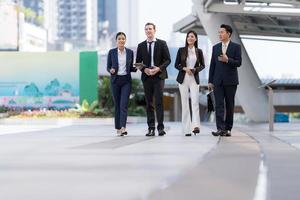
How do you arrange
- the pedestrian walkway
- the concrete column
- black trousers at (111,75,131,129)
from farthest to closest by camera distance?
the concrete column
black trousers at (111,75,131,129)
the pedestrian walkway

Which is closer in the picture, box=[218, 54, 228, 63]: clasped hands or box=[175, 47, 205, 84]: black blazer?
box=[218, 54, 228, 63]: clasped hands

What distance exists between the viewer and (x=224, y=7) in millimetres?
28891

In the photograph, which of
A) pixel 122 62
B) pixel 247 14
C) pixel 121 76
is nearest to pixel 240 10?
pixel 247 14

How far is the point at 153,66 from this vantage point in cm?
1145

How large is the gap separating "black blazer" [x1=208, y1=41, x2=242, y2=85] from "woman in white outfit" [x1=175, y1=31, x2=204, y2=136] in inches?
12.1

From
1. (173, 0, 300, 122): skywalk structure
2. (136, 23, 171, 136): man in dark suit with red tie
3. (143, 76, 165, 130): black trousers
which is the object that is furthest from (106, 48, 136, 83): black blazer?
(173, 0, 300, 122): skywalk structure

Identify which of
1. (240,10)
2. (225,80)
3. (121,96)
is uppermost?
(240,10)

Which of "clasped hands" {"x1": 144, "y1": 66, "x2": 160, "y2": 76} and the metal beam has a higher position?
the metal beam

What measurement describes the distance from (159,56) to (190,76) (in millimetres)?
661

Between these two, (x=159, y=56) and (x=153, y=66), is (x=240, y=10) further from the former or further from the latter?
(x=153, y=66)

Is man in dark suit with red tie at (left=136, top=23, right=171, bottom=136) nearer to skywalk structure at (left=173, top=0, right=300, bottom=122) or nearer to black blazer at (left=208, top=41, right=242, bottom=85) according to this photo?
black blazer at (left=208, top=41, right=242, bottom=85)

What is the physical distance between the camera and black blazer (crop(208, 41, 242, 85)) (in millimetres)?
11188

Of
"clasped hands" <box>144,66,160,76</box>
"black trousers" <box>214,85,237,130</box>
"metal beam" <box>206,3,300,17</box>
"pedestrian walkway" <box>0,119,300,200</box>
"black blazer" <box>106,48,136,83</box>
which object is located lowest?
"pedestrian walkway" <box>0,119,300,200</box>

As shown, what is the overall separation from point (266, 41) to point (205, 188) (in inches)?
1895
